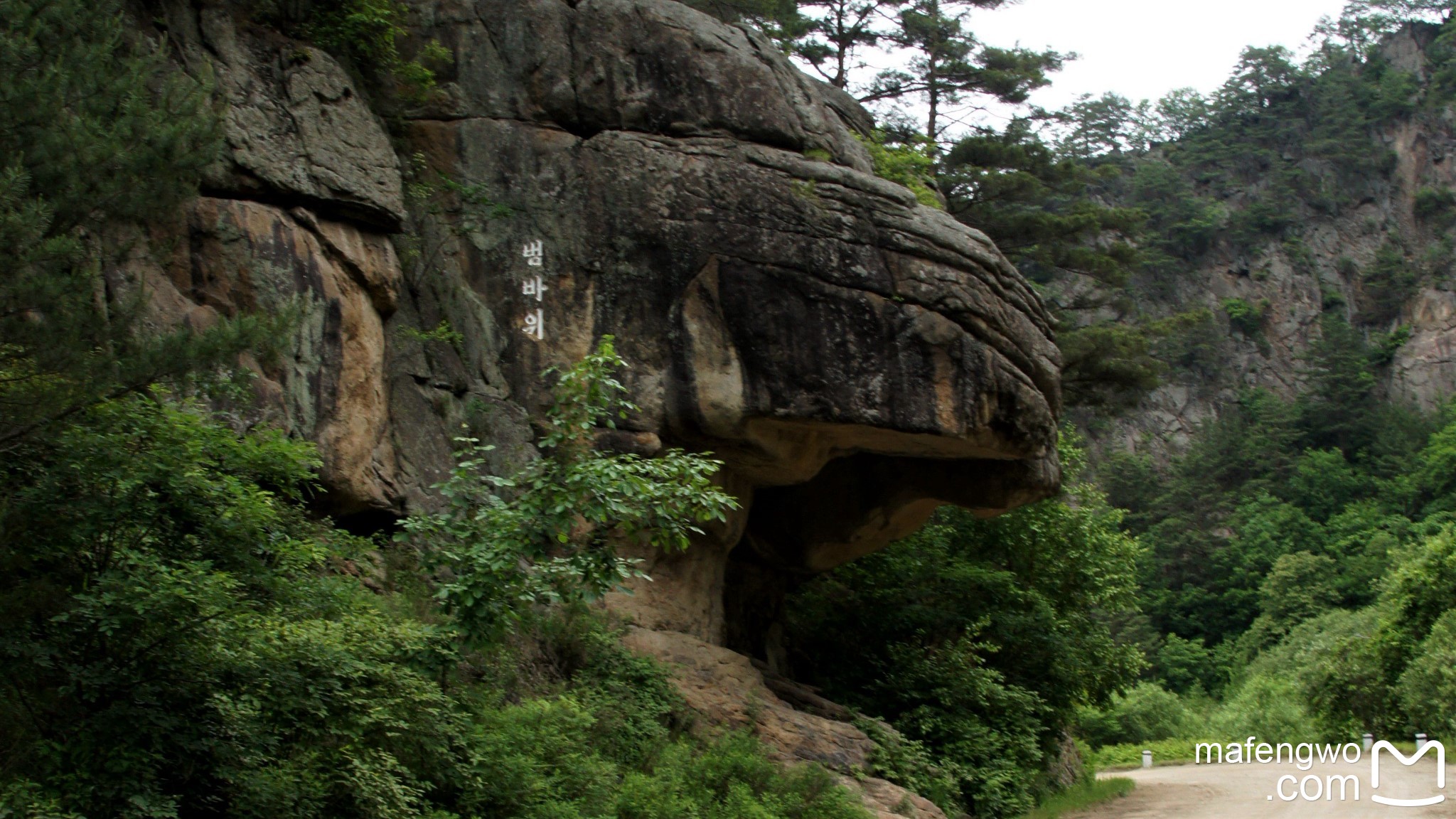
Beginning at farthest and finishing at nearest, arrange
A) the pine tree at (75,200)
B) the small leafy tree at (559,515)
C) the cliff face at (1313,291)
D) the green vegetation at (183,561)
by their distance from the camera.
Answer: the cliff face at (1313,291)
the small leafy tree at (559,515)
the green vegetation at (183,561)
the pine tree at (75,200)

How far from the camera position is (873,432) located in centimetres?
1425

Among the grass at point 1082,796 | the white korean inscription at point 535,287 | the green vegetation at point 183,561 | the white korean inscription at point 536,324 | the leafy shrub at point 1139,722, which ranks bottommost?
the leafy shrub at point 1139,722

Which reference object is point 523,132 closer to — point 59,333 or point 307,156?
point 307,156

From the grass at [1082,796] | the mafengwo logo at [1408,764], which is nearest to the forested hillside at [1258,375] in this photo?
the grass at [1082,796]

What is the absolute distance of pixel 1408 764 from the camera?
61.2 ft

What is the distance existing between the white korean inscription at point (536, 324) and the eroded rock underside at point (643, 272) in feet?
0.20

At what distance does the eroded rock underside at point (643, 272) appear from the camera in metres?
12.3

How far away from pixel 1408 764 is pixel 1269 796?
416cm

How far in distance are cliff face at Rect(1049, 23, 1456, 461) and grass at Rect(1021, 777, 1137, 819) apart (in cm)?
4205

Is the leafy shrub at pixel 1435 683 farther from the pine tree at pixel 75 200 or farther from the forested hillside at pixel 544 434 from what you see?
the pine tree at pixel 75 200

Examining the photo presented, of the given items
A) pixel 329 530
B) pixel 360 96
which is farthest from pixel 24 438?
pixel 360 96

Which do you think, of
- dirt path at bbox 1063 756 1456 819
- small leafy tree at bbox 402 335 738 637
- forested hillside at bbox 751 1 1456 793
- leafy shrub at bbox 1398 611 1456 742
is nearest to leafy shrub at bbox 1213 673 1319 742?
forested hillside at bbox 751 1 1456 793

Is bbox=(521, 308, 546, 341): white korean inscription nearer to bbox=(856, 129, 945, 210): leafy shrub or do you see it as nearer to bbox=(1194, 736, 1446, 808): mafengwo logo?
bbox=(856, 129, 945, 210): leafy shrub

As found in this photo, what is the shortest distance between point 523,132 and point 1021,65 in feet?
56.3
